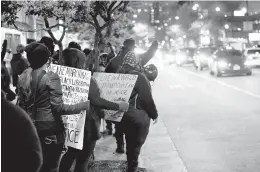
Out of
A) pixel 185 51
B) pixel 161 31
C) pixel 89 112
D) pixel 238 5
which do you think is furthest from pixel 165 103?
pixel 161 31

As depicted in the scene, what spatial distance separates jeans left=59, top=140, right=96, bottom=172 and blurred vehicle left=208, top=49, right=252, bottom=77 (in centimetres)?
2290

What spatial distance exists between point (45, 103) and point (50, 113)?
10cm

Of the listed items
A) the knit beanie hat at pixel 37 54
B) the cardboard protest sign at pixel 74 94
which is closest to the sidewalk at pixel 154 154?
the cardboard protest sign at pixel 74 94

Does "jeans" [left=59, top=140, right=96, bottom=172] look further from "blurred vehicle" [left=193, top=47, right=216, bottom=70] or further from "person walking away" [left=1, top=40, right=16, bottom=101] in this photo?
"blurred vehicle" [left=193, top=47, right=216, bottom=70]

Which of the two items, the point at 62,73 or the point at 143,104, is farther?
the point at 143,104

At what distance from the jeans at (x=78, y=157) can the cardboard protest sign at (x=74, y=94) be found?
23 centimetres

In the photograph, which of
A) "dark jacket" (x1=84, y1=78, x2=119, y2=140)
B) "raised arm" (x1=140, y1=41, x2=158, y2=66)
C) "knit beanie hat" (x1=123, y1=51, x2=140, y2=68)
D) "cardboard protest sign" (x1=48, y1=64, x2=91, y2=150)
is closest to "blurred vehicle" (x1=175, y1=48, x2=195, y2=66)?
"raised arm" (x1=140, y1=41, x2=158, y2=66)

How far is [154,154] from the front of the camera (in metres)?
7.75

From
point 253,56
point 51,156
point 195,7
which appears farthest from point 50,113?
point 195,7

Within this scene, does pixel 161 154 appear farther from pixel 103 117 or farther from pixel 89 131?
pixel 89 131

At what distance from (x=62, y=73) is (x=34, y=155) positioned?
2.17 meters

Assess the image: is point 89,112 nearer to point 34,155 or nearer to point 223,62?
point 34,155

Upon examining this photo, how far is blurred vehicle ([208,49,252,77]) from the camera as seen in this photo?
2655 cm

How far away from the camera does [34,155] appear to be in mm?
2330
